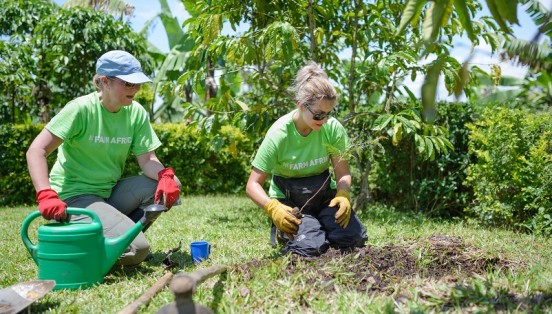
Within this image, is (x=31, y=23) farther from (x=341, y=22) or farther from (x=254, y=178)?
(x=254, y=178)

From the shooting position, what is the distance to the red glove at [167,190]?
123 inches

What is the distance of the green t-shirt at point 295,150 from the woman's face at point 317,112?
0.19 metres

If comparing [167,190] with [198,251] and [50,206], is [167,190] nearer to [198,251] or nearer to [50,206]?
[198,251]

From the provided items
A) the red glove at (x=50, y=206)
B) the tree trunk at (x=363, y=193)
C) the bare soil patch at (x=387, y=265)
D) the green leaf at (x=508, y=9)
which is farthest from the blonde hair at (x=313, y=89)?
the tree trunk at (x=363, y=193)

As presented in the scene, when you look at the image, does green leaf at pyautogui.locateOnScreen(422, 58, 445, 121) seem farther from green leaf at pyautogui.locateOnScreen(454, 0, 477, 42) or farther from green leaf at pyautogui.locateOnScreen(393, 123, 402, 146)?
green leaf at pyautogui.locateOnScreen(393, 123, 402, 146)

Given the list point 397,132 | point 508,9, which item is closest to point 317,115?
point 397,132

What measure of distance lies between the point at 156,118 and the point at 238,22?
8.27 meters

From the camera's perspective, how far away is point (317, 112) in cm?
315

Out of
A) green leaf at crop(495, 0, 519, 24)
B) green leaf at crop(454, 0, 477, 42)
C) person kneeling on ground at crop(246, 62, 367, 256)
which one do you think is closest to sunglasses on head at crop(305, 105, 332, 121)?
person kneeling on ground at crop(246, 62, 367, 256)

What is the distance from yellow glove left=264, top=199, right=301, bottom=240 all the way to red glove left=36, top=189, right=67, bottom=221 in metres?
1.17

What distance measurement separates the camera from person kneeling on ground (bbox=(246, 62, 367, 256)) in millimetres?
3141

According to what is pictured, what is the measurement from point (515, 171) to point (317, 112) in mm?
2237

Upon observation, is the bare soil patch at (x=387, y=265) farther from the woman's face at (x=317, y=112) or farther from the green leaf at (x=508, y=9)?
the green leaf at (x=508, y=9)

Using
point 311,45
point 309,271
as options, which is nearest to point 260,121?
point 311,45
